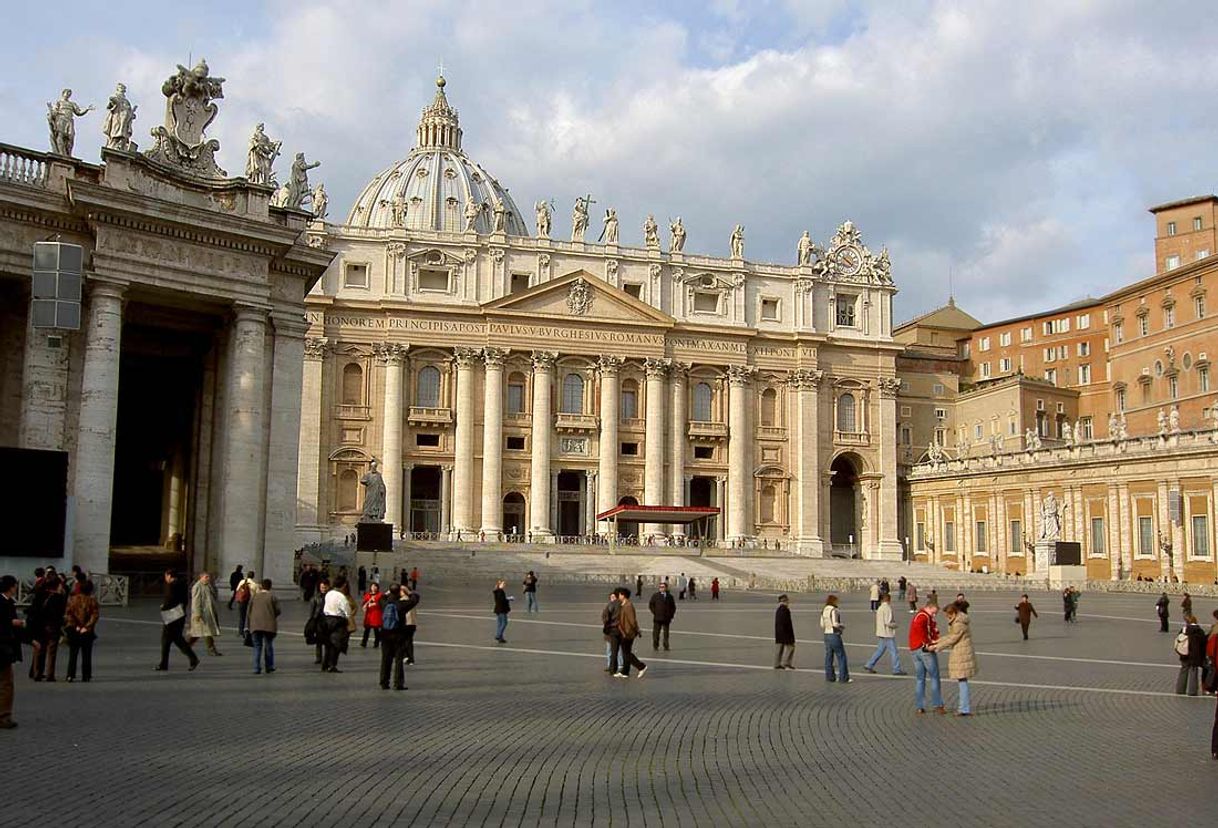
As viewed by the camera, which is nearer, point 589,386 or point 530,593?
point 530,593

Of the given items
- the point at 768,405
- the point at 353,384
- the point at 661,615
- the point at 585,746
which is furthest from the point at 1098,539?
the point at 585,746

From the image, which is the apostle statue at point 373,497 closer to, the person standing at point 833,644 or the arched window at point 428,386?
the arched window at point 428,386

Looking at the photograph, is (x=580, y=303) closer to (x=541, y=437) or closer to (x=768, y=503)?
(x=541, y=437)

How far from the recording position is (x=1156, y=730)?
11898 mm

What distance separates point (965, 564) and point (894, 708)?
52332 mm

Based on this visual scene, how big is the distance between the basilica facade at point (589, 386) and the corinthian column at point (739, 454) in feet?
0.38

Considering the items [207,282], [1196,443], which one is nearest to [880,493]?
[1196,443]

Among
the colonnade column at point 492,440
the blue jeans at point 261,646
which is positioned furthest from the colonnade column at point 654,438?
the blue jeans at point 261,646

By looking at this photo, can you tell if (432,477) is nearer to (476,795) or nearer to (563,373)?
(563,373)

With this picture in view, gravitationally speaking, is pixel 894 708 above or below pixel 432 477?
below

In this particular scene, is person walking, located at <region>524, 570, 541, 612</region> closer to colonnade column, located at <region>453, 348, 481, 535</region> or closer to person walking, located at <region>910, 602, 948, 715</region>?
person walking, located at <region>910, 602, 948, 715</region>

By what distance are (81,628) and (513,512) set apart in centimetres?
5327

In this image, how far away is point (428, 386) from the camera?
215 feet

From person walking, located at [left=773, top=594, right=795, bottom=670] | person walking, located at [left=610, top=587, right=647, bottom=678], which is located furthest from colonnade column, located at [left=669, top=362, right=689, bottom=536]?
person walking, located at [left=610, top=587, right=647, bottom=678]
